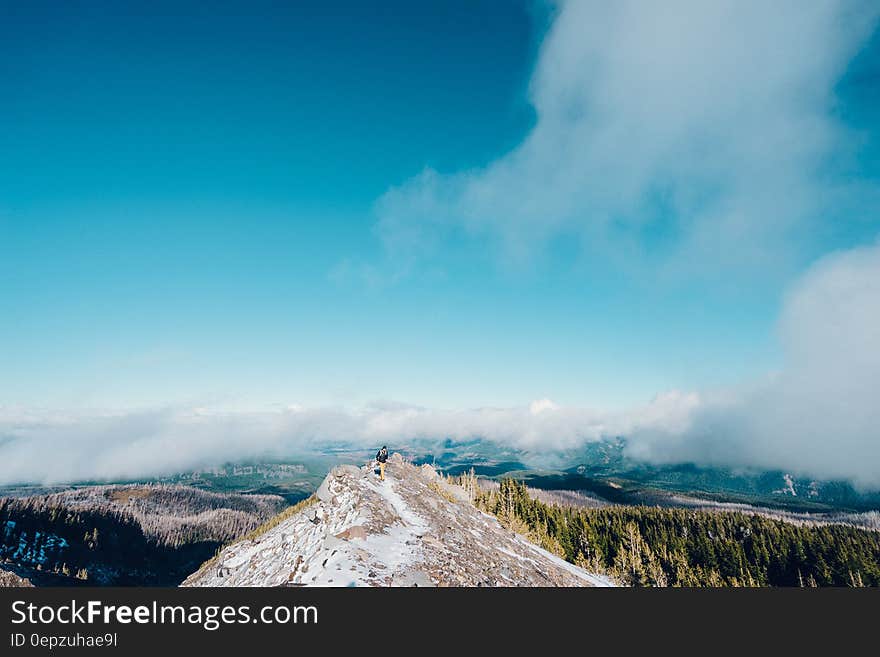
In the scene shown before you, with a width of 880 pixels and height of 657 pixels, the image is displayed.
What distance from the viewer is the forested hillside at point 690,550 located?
10381cm

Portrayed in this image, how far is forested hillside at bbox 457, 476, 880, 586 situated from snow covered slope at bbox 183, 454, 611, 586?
43.7 m

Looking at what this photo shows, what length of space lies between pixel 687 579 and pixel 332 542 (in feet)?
406

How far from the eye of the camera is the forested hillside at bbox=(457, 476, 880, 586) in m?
104

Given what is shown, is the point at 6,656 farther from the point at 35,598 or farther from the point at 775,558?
the point at 775,558

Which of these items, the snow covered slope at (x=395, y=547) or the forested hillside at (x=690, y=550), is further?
the forested hillside at (x=690, y=550)

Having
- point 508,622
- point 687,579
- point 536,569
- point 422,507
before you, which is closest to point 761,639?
point 508,622

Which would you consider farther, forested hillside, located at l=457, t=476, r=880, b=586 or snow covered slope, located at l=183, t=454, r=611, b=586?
forested hillside, located at l=457, t=476, r=880, b=586

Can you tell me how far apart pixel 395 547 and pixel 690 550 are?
14850 cm

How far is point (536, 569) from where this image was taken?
44.0 meters

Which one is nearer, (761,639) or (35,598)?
(35,598)

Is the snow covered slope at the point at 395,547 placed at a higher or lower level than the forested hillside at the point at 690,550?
higher

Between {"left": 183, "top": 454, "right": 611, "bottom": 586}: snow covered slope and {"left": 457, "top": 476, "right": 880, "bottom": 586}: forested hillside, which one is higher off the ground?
{"left": 183, "top": 454, "right": 611, "bottom": 586}: snow covered slope

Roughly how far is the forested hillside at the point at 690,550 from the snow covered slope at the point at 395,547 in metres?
43.7

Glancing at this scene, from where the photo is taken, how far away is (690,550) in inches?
5162
